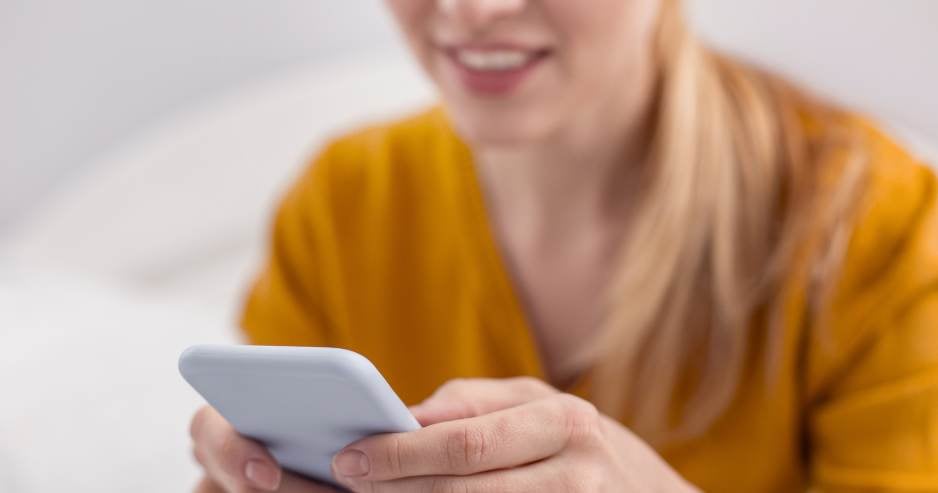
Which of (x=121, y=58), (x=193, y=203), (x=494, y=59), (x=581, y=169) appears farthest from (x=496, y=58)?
(x=121, y=58)

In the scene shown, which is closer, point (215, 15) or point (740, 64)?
point (740, 64)

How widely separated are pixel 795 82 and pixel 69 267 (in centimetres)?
90

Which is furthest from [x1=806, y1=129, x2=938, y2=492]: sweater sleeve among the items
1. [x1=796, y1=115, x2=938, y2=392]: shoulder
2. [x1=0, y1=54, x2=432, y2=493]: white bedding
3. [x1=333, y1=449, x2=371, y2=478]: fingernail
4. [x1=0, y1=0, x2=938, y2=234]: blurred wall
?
[x1=0, y1=0, x2=938, y2=234]: blurred wall

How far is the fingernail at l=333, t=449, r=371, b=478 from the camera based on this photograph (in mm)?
463

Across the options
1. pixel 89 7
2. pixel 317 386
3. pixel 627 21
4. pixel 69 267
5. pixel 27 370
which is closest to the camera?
pixel 317 386

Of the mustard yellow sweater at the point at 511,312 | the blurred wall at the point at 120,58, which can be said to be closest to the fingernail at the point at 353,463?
the mustard yellow sweater at the point at 511,312

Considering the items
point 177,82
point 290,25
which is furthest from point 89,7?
point 290,25

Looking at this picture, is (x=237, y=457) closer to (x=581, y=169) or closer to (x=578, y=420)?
(x=578, y=420)

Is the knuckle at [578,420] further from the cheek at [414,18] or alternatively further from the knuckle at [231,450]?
the cheek at [414,18]

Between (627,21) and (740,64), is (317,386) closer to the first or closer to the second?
(627,21)

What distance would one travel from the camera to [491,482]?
0.47 m

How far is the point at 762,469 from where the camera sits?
0.78 metres

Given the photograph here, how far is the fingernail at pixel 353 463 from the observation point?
463mm

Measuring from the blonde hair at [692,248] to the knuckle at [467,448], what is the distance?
334 mm
